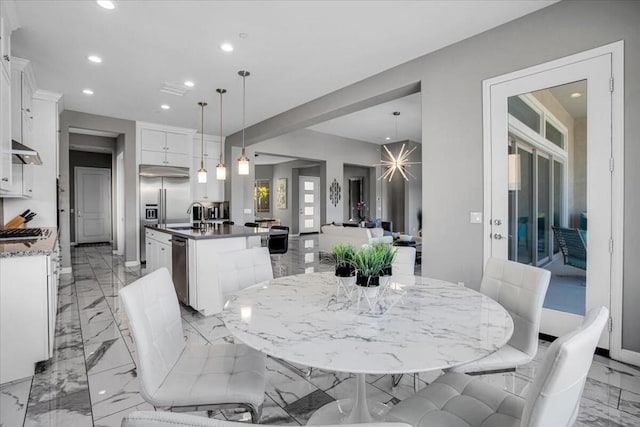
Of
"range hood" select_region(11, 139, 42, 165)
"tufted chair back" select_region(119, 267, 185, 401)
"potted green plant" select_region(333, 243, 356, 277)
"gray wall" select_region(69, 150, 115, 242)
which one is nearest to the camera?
"tufted chair back" select_region(119, 267, 185, 401)

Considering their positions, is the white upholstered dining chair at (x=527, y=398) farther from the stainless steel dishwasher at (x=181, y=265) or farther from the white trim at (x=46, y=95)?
the white trim at (x=46, y=95)

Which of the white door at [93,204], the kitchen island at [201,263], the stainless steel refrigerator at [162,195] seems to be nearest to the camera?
→ the kitchen island at [201,263]

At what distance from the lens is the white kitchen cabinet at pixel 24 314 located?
216 centimetres

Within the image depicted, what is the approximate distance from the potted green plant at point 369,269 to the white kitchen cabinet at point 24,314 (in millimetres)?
2235

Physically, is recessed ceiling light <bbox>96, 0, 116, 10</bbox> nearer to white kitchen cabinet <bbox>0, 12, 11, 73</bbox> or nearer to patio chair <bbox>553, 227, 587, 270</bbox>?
white kitchen cabinet <bbox>0, 12, 11, 73</bbox>

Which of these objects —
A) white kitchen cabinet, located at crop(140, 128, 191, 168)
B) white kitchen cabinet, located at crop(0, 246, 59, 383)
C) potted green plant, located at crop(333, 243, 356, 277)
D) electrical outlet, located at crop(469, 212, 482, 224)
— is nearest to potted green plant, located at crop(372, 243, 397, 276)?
potted green plant, located at crop(333, 243, 356, 277)

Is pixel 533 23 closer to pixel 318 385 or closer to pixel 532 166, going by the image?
pixel 532 166

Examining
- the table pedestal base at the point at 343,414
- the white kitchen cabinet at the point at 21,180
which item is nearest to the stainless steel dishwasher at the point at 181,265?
the white kitchen cabinet at the point at 21,180

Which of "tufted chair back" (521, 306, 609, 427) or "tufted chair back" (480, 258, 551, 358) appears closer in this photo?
"tufted chair back" (521, 306, 609, 427)

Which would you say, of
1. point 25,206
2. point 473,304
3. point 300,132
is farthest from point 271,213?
point 473,304

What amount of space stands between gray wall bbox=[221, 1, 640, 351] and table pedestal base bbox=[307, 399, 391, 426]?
183 centimetres

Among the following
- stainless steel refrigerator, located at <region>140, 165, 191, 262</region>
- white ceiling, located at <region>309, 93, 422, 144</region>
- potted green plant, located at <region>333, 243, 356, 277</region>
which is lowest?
potted green plant, located at <region>333, 243, 356, 277</region>

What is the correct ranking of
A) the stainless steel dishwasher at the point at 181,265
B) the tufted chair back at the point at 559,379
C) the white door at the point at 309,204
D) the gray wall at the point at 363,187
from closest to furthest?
the tufted chair back at the point at 559,379
the stainless steel dishwasher at the point at 181,265
the gray wall at the point at 363,187
the white door at the point at 309,204

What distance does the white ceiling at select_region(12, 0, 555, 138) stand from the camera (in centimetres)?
276
